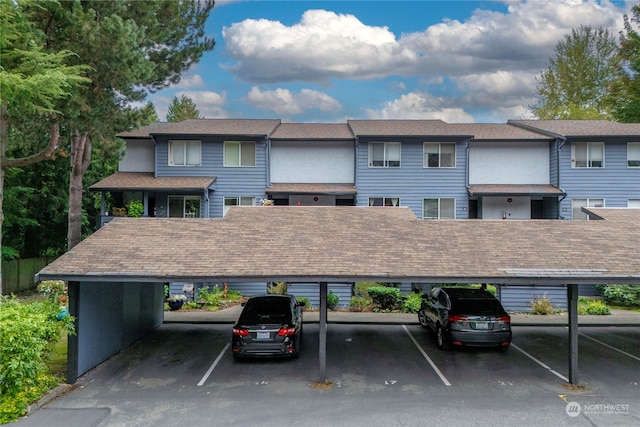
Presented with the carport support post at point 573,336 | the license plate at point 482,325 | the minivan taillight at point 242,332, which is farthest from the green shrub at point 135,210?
the carport support post at point 573,336

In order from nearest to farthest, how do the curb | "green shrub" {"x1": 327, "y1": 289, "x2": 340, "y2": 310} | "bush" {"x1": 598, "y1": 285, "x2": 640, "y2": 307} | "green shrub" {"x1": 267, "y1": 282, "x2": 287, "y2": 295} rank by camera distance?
the curb < "green shrub" {"x1": 327, "y1": 289, "x2": 340, "y2": 310} < "bush" {"x1": 598, "y1": 285, "x2": 640, "y2": 307} < "green shrub" {"x1": 267, "y1": 282, "x2": 287, "y2": 295}

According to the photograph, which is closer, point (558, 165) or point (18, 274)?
point (558, 165)

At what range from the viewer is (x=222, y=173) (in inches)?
945

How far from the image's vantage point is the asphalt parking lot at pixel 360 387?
855cm

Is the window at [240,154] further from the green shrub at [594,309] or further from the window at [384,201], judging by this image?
the green shrub at [594,309]

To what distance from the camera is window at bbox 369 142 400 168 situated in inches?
956

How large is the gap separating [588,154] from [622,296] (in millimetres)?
7896

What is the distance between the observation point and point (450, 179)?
24.2 m

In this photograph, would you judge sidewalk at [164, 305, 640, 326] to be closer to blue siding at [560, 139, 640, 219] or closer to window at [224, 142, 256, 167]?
blue siding at [560, 139, 640, 219]

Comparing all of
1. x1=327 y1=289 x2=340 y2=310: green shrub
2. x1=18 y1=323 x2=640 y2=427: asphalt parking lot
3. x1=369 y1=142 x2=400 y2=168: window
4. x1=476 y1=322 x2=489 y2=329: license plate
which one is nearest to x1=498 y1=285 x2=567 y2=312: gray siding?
x1=18 y1=323 x2=640 y2=427: asphalt parking lot

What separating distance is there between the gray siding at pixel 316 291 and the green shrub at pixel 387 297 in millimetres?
1282

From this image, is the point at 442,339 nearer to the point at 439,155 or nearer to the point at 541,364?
the point at 541,364

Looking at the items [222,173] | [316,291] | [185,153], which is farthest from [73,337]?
[185,153]

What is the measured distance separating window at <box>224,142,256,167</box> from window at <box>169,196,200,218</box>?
→ 109 inches
